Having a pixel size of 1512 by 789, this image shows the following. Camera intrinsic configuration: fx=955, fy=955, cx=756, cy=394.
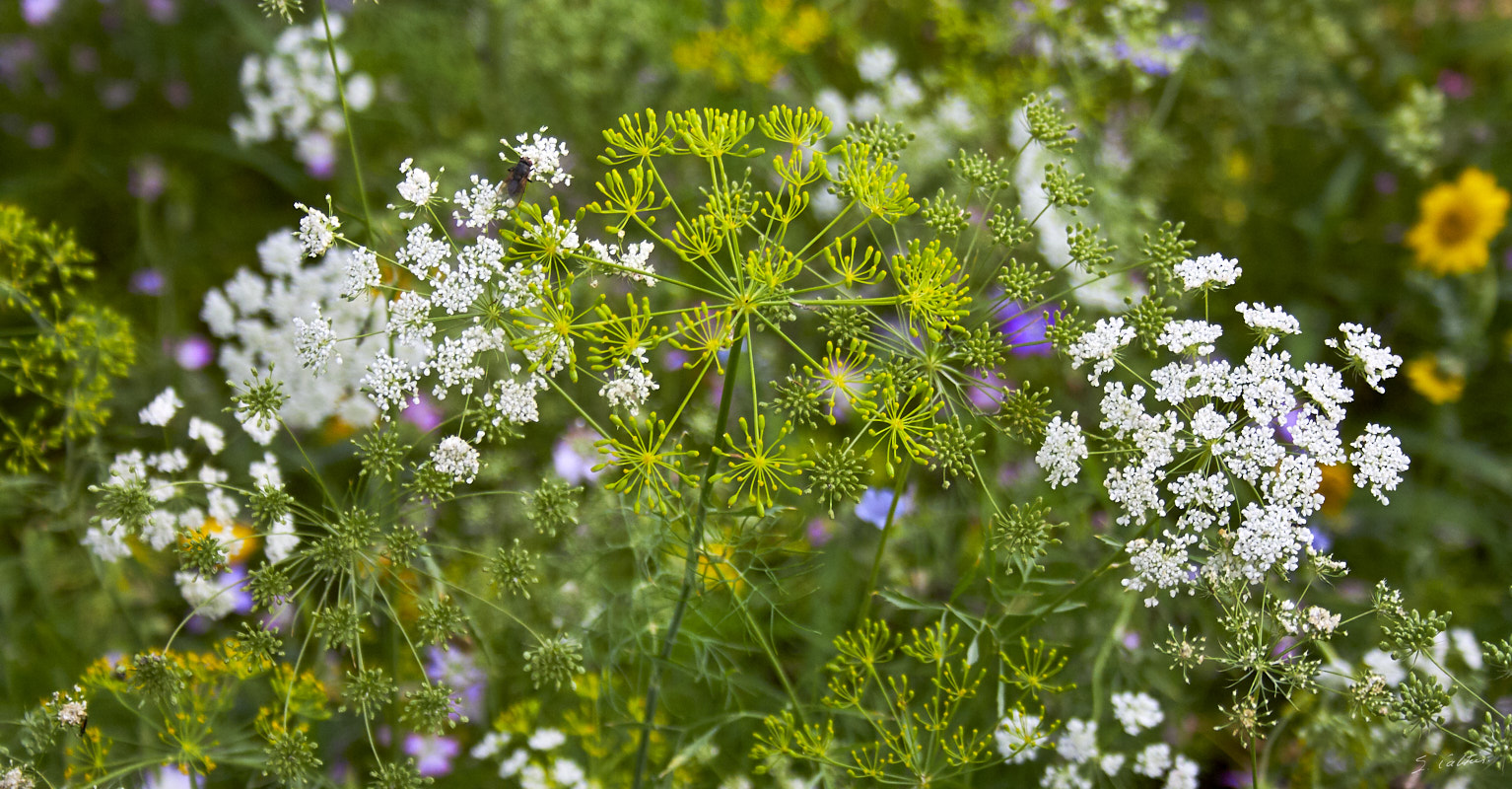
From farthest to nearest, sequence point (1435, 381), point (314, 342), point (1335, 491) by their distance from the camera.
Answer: point (1435, 381), point (1335, 491), point (314, 342)

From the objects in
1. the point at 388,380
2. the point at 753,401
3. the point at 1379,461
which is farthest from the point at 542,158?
the point at 1379,461

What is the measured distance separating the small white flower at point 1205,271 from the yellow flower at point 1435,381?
8.58 ft

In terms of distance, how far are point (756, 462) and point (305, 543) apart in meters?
1.48

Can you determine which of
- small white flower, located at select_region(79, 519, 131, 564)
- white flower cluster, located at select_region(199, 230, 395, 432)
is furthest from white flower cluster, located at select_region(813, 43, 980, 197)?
small white flower, located at select_region(79, 519, 131, 564)

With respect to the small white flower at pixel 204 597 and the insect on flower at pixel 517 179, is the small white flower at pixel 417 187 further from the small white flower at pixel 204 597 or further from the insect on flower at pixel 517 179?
the small white flower at pixel 204 597

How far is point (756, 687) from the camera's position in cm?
251

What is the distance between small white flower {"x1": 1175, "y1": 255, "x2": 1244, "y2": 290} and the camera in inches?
70.1

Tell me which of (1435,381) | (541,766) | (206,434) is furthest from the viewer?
(1435,381)

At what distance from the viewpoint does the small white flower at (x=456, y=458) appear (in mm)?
1759

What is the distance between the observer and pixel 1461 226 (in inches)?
159

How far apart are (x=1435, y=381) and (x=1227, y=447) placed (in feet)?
9.33

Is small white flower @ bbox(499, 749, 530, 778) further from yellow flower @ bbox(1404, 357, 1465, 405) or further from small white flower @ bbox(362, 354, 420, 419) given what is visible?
yellow flower @ bbox(1404, 357, 1465, 405)

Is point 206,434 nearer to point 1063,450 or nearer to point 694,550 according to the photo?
point 694,550

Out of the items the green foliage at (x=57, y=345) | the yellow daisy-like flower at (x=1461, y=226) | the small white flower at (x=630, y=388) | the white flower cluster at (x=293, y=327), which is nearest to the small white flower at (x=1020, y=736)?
the small white flower at (x=630, y=388)
